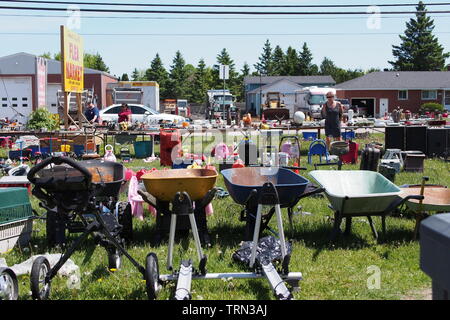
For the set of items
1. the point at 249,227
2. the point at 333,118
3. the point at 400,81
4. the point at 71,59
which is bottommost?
the point at 249,227

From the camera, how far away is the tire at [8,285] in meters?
4.67

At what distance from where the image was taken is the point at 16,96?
1740 inches

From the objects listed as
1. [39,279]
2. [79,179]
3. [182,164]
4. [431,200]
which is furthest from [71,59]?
[39,279]

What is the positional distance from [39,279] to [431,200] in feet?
17.1

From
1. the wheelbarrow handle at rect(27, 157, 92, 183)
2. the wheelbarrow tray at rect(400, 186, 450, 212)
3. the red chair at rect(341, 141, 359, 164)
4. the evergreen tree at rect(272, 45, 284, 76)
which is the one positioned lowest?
the wheelbarrow tray at rect(400, 186, 450, 212)

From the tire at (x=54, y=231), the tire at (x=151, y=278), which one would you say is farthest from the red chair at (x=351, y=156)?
the tire at (x=151, y=278)

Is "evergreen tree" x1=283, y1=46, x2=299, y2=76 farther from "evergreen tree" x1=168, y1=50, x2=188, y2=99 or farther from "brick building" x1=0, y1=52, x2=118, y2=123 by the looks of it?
"brick building" x1=0, y1=52, x2=118, y2=123

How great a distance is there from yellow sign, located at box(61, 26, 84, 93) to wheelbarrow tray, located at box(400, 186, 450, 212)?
11.9 m

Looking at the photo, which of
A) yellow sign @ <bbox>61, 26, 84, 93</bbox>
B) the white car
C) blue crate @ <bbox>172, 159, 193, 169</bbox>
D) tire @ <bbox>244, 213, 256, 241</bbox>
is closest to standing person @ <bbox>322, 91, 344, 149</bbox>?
blue crate @ <bbox>172, 159, 193, 169</bbox>

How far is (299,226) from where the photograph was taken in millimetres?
8023

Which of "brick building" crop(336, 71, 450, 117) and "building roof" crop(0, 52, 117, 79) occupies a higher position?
"building roof" crop(0, 52, 117, 79)

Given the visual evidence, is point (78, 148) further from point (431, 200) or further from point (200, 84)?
point (200, 84)

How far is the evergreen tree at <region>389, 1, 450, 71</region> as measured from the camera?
78.0 meters
